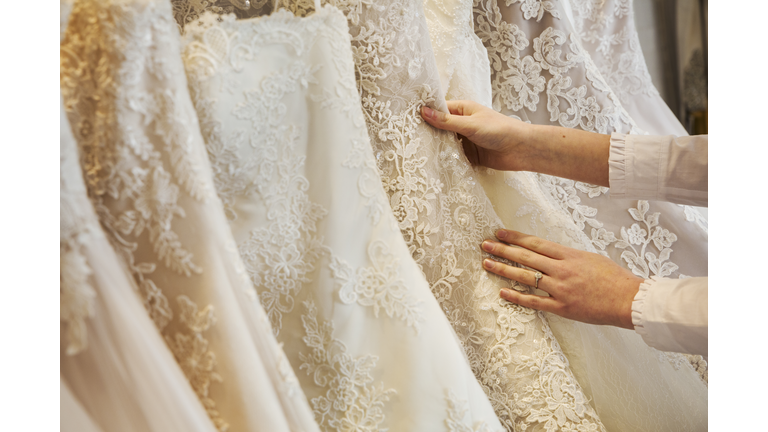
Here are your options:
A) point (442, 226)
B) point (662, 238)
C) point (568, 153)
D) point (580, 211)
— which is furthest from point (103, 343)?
point (662, 238)

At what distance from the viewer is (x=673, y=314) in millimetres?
549

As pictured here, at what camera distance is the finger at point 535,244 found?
0.67m

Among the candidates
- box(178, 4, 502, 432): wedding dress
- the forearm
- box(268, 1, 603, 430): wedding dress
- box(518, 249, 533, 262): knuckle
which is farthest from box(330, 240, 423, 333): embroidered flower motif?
the forearm

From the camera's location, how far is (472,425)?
50 cm

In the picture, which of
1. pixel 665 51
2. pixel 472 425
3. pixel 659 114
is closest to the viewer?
pixel 472 425

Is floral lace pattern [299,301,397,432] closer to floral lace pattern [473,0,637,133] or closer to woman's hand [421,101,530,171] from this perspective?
woman's hand [421,101,530,171]

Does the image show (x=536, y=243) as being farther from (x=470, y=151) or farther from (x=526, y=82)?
(x=526, y=82)

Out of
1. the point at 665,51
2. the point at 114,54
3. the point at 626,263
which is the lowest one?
the point at 626,263

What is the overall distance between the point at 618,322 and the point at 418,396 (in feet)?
1.02

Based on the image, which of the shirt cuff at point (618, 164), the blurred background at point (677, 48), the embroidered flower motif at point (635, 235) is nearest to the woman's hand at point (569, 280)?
the shirt cuff at point (618, 164)

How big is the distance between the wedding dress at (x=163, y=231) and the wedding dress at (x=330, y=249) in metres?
0.09

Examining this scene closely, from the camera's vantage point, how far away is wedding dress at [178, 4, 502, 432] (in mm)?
497

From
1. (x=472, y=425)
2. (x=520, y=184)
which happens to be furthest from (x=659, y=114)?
(x=472, y=425)
